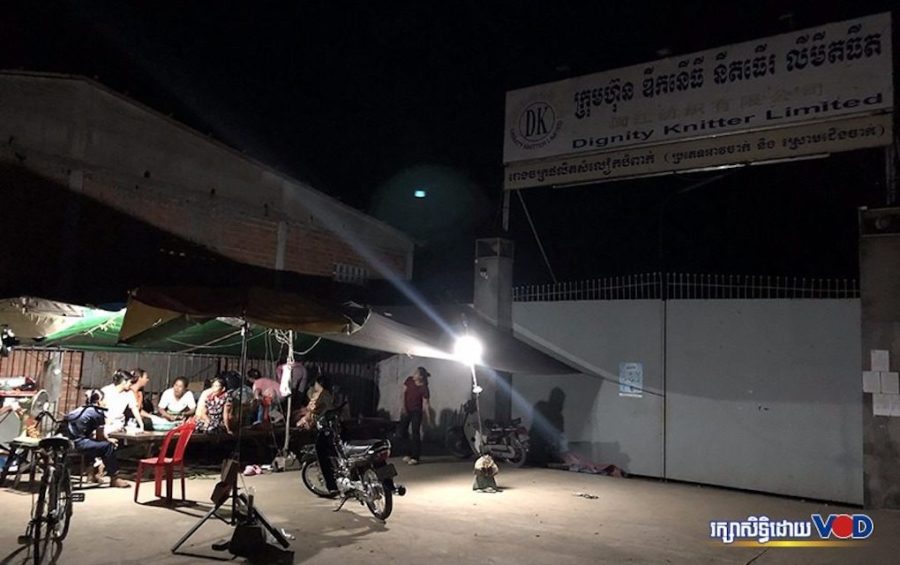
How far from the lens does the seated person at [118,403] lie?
9156 millimetres

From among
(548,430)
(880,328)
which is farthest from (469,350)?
(880,328)

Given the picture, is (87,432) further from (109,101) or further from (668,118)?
(668,118)

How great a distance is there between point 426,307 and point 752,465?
223 inches

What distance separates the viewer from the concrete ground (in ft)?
20.2

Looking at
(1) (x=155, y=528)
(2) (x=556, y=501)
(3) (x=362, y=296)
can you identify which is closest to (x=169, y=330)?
(1) (x=155, y=528)

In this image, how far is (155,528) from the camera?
22.1ft

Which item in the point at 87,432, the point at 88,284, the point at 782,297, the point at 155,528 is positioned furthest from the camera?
the point at 88,284

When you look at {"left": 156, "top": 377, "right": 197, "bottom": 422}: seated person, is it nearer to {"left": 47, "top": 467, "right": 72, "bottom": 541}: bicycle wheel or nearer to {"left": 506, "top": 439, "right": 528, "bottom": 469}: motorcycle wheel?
{"left": 47, "top": 467, "right": 72, "bottom": 541}: bicycle wheel

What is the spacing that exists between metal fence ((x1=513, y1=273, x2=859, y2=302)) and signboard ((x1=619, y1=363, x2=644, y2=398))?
3.45 ft

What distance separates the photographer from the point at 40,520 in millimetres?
5426

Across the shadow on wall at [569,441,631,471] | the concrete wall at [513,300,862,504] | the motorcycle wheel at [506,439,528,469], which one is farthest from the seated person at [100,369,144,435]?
the shadow on wall at [569,441,631,471]

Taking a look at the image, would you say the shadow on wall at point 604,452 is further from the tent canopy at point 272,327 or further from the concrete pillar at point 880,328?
the concrete pillar at point 880,328

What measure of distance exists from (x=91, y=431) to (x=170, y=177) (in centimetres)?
540

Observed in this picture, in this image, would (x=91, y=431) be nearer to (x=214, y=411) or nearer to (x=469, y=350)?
(x=214, y=411)
